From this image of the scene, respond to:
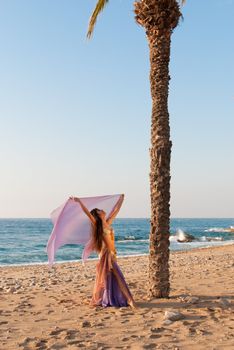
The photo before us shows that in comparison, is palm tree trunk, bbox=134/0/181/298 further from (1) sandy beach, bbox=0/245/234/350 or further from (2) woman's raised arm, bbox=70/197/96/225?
(2) woman's raised arm, bbox=70/197/96/225

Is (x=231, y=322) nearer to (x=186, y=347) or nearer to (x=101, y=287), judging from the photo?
(x=186, y=347)

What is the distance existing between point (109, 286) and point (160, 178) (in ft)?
7.89

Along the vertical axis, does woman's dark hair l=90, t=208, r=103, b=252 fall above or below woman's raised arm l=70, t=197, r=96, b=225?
below

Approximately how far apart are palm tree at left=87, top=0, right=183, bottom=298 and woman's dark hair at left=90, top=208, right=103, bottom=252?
107 cm

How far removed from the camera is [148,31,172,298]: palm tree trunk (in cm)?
908

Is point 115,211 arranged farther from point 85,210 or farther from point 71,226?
point 71,226

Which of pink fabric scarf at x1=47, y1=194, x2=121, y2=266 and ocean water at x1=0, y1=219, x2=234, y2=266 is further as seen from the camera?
ocean water at x1=0, y1=219, x2=234, y2=266

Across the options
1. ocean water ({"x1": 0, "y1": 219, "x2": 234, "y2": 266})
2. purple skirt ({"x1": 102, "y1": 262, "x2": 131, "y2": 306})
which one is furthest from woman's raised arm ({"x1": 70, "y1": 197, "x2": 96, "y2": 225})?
ocean water ({"x1": 0, "y1": 219, "x2": 234, "y2": 266})

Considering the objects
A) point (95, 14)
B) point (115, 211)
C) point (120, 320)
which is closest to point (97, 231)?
point (115, 211)

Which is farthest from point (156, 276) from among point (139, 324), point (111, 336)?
point (111, 336)

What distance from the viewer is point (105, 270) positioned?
8758mm

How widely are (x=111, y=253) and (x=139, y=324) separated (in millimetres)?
1911

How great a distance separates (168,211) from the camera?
9156mm

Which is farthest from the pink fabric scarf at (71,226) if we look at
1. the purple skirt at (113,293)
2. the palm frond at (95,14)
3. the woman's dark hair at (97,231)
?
the palm frond at (95,14)
